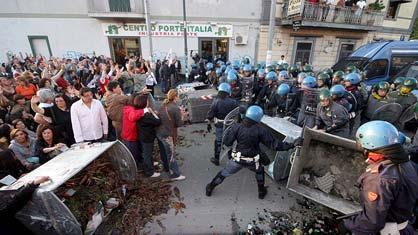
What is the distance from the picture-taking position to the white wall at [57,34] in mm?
12641

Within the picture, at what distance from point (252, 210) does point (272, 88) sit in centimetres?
368

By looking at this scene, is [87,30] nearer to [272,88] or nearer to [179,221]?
[272,88]

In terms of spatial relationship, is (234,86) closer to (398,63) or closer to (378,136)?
(378,136)

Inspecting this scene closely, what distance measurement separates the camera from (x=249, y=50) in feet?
50.0

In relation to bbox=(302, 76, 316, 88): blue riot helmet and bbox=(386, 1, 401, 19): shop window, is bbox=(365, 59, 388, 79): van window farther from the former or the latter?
bbox=(386, 1, 401, 19): shop window

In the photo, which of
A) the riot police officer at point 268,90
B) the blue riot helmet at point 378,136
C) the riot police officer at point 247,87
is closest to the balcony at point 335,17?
the riot police officer at point 247,87

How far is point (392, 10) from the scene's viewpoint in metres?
17.1

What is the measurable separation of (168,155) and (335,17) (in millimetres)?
15410

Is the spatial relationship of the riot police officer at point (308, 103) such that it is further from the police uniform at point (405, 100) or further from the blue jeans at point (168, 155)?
the blue jeans at point (168, 155)

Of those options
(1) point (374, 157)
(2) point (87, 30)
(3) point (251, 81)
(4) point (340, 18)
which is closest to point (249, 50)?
(4) point (340, 18)

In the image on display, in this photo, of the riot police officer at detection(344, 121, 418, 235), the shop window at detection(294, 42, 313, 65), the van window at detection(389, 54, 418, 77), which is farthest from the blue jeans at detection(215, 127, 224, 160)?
the shop window at detection(294, 42, 313, 65)

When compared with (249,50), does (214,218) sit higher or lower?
lower

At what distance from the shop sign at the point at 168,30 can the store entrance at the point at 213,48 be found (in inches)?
15.3

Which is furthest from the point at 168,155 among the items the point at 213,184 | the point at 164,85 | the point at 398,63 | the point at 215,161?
the point at 398,63
